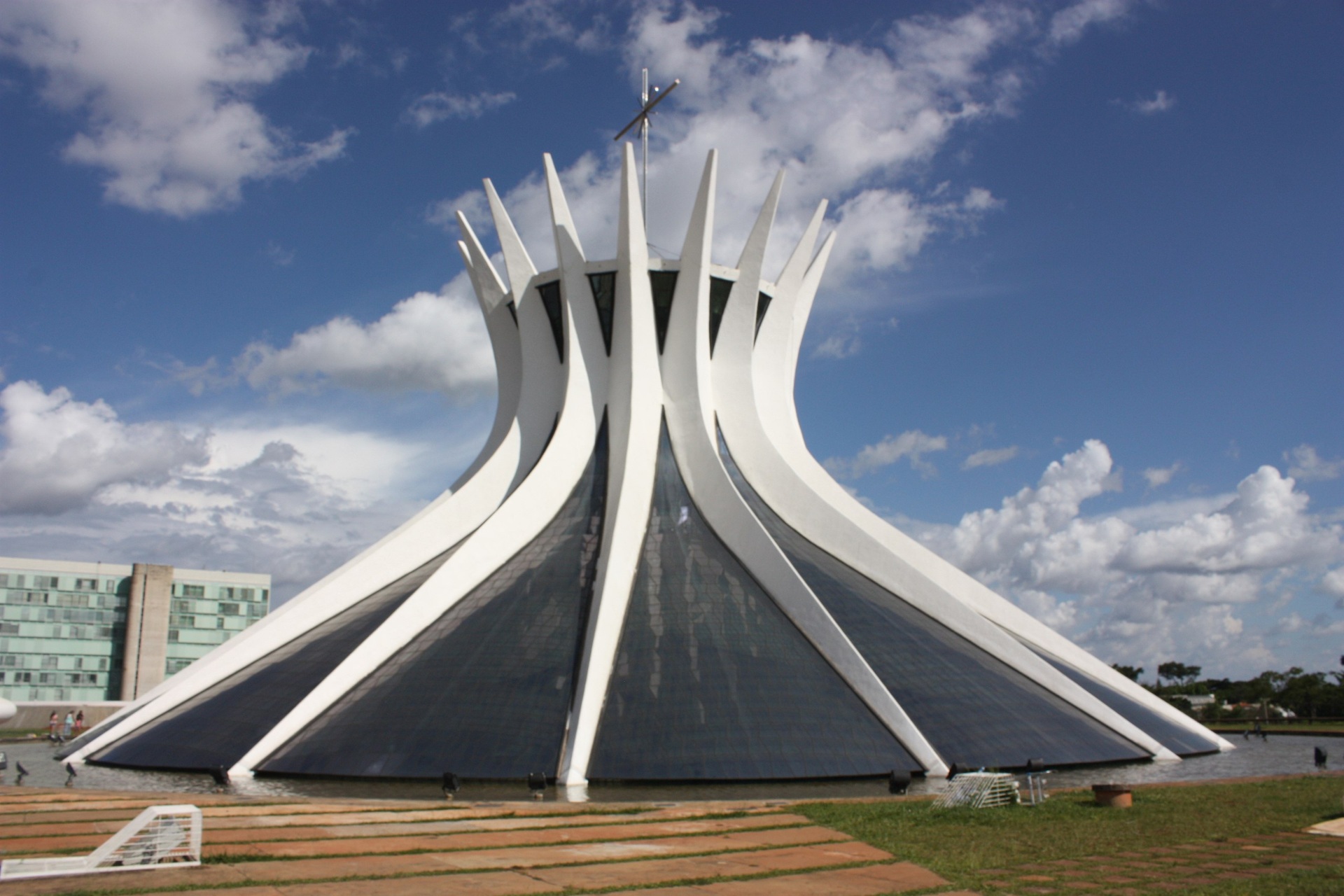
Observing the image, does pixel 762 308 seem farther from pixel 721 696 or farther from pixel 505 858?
pixel 505 858

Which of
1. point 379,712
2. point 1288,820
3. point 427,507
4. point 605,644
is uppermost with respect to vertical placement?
point 427,507

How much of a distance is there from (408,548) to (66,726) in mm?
13349

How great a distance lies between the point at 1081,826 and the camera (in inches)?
405

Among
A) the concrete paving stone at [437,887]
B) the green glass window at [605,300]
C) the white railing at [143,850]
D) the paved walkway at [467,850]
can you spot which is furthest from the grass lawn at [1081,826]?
the green glass window at [605,300]

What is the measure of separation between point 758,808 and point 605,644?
7057 mm

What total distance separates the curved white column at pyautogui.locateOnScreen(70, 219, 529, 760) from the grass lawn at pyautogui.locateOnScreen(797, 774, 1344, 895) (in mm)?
14329

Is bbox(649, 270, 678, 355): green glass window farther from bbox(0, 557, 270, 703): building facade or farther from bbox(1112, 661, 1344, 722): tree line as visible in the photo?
bbox(0, 557, 270, 703): building facade

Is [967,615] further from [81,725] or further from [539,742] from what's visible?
[81,725]

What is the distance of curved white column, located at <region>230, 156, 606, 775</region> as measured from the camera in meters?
17.5

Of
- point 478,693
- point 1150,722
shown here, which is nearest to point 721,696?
point 478,693

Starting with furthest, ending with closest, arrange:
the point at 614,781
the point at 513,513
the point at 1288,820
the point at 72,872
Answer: the point at 513,513 < the point at 614,781 < the point at 1288,820 < the point at 72,872

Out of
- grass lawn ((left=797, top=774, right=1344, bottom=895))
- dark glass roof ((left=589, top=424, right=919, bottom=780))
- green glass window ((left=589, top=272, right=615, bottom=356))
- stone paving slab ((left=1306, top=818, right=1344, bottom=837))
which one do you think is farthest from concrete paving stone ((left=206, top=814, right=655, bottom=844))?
green glass window ((left=589, top=272, right=615, bottom=356))

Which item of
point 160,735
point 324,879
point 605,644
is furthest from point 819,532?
point 324,879

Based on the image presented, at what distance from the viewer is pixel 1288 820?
10.5m
